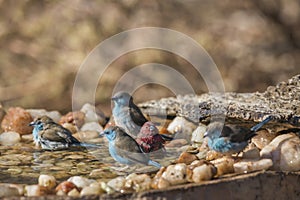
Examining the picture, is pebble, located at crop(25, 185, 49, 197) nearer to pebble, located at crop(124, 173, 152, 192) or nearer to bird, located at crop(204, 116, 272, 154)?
pebble, located at crop(124, 173, 152, 192)

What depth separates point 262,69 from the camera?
7668 millimetres

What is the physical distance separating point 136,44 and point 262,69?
1.55 meters

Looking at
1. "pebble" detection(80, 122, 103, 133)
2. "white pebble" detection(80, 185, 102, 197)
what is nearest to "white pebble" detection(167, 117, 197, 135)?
"pebble" detection(80, 122, 103, 133)

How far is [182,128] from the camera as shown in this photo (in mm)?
4203

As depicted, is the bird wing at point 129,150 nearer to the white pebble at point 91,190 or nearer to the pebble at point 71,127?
the white pebble at point 91,190

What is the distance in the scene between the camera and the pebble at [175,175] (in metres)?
2.90

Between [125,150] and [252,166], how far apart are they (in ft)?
2.32

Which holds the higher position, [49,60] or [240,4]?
[240,4]

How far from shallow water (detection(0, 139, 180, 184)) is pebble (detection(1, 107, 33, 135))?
376 mm

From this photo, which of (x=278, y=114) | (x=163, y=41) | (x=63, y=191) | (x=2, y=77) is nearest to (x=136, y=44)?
(x=163, y=41)

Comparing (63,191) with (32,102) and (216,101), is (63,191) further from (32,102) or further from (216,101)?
(32,102)

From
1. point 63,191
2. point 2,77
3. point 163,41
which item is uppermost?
point 163,41

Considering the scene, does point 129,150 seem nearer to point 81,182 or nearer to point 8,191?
point 81,182

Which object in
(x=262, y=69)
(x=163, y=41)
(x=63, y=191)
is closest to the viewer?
(x=63, y=191)
